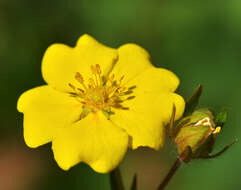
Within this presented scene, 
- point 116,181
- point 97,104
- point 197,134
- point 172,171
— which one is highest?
point 197,134

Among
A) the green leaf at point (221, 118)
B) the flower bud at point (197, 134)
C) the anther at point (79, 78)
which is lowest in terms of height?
the anther at point (79, 78)

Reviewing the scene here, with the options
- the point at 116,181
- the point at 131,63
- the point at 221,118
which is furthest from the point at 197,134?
the point at 131,63

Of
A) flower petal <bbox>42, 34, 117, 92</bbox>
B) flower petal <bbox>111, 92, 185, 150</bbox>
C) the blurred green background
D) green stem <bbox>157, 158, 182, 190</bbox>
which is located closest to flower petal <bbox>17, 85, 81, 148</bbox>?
Result: flower petal <bbox>42, 34, 117, 92</bbox>

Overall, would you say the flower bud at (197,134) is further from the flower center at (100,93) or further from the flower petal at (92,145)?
the flower center at (100,93)

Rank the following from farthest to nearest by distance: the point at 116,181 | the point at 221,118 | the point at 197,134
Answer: the point at 116,181 → the point at 221,118 → the point at 197,134

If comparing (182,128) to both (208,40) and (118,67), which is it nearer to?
(118,67)

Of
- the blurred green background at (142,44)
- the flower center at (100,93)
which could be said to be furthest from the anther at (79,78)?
the blurred green background at (142,44)

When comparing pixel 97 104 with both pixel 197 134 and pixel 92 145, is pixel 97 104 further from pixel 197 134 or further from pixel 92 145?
pixel 197 134
